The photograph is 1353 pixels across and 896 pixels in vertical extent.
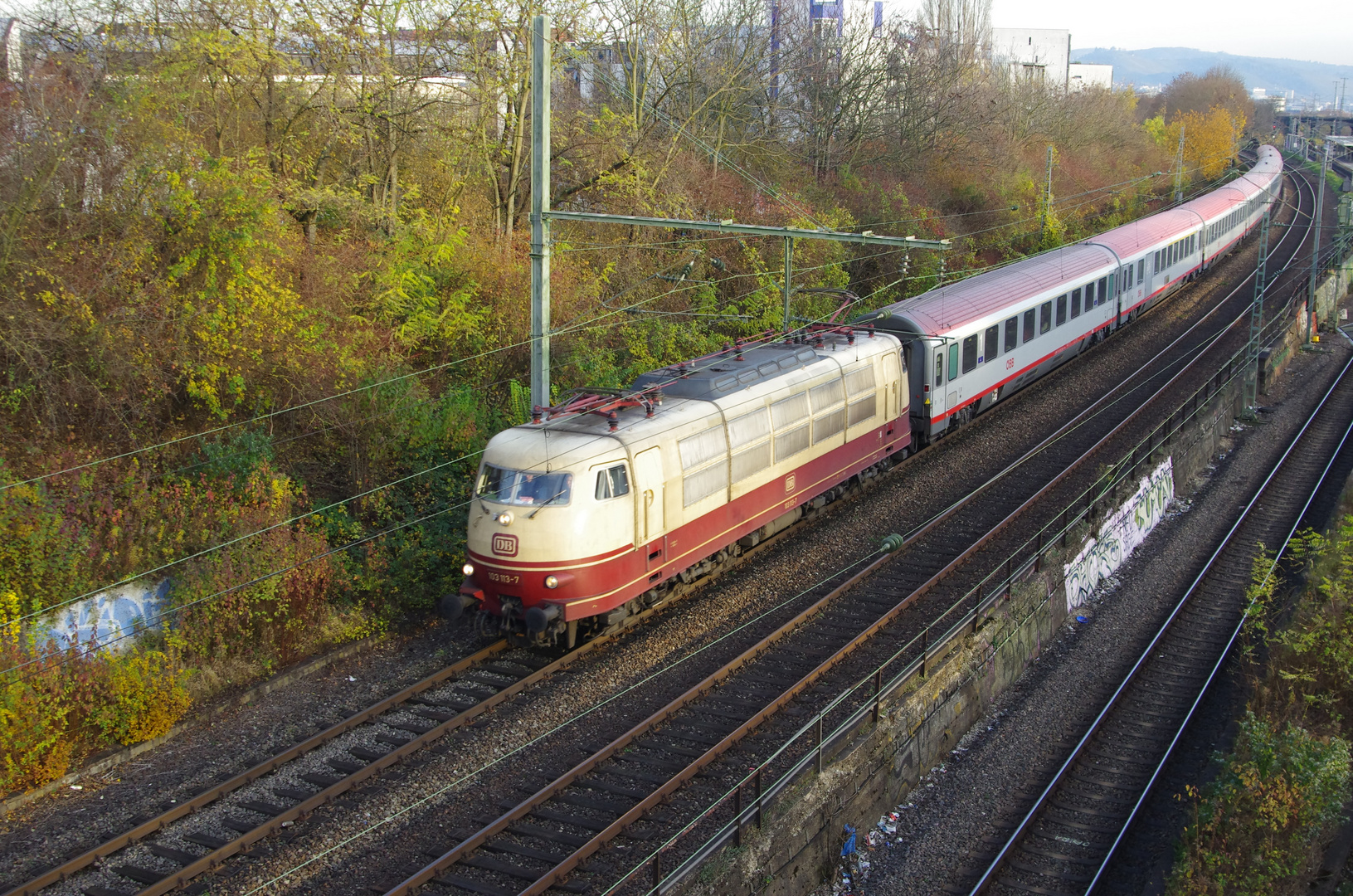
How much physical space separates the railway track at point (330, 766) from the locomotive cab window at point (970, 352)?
9147 mm

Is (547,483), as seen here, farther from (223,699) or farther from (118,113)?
(118,113)

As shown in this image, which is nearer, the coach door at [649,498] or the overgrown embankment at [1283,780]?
the overgrown embankment at [1283,780]

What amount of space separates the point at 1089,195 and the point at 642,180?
137ft

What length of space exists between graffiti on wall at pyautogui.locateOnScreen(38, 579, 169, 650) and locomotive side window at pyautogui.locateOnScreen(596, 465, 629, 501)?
246 inches

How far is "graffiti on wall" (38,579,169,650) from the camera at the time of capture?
12594 millimetres

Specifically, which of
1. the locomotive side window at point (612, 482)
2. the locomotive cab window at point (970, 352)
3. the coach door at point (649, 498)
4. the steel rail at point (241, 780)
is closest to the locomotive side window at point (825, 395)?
the coach door at point (649, 498)

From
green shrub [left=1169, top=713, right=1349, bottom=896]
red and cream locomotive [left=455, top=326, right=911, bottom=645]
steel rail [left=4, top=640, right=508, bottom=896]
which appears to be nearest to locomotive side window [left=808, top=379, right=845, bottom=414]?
red and cream locomotive [left=455, top=326, right=911, bottom=645]

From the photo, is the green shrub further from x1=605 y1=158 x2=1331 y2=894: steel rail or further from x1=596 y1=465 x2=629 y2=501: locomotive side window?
x1=596 y1=465 x2=629 y2=501: locomotive side window

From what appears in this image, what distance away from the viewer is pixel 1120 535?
19719 mm

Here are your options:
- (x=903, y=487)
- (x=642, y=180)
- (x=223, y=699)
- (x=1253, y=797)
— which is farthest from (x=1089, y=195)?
(x=223, y=699)

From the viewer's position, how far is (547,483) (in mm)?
12898

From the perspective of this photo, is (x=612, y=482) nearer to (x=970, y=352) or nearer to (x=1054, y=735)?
(x=1054, y=735)

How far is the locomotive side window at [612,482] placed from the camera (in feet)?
42.5

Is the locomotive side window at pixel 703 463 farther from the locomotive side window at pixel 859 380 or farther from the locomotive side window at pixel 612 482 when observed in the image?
the locomotive side window at pixel 859 380
